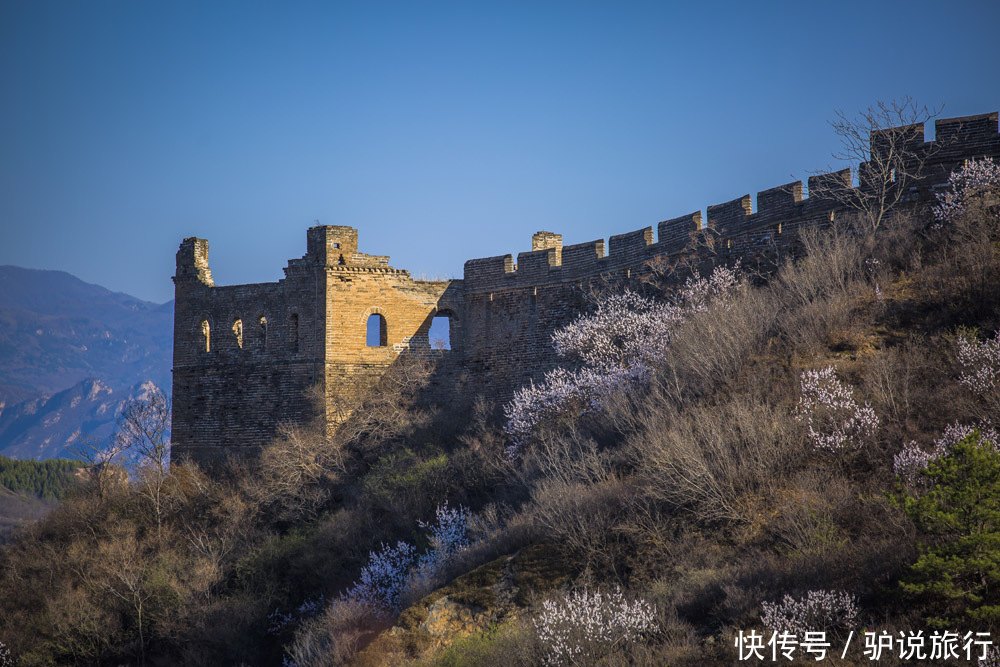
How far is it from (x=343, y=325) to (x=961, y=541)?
18.3 m

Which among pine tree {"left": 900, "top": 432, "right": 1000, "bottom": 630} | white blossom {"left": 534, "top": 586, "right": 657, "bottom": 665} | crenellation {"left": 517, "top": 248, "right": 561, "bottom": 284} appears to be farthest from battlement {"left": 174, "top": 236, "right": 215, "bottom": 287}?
pine tree {"left": 900, "top": 432, "right": 1000, "bottom": 630}

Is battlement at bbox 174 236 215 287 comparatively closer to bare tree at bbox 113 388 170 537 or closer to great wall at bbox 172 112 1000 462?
great wall at bbox 172 112 1000 462

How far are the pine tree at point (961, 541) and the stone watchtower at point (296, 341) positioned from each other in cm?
1648

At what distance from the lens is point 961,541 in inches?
364

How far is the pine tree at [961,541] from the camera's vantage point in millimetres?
9219

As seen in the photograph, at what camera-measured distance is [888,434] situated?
13.0 m

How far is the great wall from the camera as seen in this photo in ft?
78.1

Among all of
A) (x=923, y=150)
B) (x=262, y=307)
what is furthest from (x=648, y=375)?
(x=262, y=307)

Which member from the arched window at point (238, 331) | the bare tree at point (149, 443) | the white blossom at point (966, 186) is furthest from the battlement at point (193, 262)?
the white blossom at point (966, 186)

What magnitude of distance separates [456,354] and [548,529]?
440 inches

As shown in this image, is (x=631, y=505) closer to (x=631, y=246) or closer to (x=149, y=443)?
(x=631, y=246)

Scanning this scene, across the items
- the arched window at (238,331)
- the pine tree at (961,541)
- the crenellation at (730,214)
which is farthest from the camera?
the arched window at (238,331)

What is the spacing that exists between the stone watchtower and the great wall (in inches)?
1.2

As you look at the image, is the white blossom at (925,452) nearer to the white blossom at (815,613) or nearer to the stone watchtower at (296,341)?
the white blossom at (815,613)
